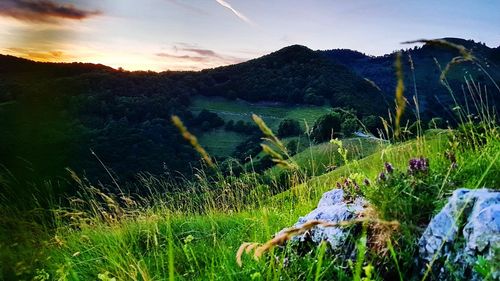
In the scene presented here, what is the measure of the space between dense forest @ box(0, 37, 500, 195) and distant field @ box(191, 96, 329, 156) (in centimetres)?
356

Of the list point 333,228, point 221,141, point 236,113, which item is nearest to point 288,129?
point 221,141

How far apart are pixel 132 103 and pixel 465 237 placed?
12596 cm

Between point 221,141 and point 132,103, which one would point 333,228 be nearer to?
point 132,103

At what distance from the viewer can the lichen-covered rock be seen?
7.78ft

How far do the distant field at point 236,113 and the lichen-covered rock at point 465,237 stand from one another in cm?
11521

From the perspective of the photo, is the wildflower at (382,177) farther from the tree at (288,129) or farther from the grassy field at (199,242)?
the tree at (288,129)

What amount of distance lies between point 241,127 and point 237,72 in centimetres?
5239

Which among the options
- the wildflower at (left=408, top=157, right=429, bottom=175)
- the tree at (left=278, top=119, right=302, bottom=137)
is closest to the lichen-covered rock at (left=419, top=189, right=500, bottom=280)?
the wildflower at (left=408, top=157, right=429, bottom=175)

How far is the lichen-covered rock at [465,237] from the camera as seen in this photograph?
2.37 meters

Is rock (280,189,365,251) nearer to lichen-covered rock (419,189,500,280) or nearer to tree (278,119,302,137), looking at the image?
lichen-covered rock (419,189,500,280)

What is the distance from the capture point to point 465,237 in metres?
2.51

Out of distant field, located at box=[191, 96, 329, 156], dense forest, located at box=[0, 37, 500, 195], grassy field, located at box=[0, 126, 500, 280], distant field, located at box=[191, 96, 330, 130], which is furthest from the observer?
distant field, located at box=[191, 96, 330, 130]

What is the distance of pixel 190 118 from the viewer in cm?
14000

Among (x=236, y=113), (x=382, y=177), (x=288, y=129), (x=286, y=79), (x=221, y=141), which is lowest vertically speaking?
(x=221, y=141)
